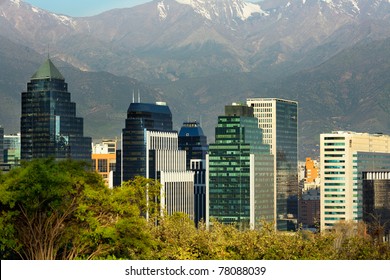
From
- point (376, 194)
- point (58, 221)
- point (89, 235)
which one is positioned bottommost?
point (89, 235)

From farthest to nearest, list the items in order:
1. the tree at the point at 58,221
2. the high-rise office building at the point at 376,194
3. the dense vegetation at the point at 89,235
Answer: the high-rise office building at the point at 376,194, the tree at the point at 58,221, the dense vegetation at the point at 89,235

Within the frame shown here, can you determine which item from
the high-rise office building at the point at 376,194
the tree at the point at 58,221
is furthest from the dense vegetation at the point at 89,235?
the high-rise office building at the point at 376,194

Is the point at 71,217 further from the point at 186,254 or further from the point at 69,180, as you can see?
the point at 186,254

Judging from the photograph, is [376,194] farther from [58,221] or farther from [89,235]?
[58,221]

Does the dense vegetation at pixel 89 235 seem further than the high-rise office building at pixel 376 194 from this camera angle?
No

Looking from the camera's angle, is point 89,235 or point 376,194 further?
point 376,194

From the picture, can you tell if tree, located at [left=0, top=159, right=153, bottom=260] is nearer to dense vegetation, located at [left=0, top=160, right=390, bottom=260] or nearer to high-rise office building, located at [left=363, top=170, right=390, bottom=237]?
dense vegetation, located at [left=0, top=160, right=390, bottom=260]

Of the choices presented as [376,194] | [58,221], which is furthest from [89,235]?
[376,194]

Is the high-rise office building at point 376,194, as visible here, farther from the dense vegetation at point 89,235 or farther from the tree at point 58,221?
the tree at point 58,221
